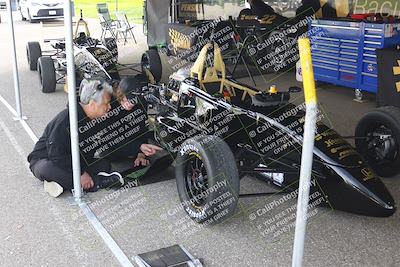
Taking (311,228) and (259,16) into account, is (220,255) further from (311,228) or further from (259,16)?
(259,16)

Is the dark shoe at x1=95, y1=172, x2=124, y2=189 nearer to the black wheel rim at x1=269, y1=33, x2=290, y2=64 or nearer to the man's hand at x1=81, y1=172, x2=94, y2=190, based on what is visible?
the man's hand at x1=81, y1=172, x2=94, y2=190

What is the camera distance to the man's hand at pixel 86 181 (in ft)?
12.4

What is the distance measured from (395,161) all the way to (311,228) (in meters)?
1.22

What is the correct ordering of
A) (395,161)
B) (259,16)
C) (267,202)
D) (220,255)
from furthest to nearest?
(259,16) → (395,161) → (267,202) → (220,255)

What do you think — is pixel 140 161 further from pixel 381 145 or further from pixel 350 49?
pixel 350 49

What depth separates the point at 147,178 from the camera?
4125 mm

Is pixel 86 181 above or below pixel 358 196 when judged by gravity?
below

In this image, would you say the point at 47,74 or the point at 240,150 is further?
the point at 47,74

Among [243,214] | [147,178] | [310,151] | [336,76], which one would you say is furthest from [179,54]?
[310,151]

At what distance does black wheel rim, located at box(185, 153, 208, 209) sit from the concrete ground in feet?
0.56

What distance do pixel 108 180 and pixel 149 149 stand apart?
1.59 feet

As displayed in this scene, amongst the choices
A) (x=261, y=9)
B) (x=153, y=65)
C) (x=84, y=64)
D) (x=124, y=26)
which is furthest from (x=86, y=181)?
(x=124, y=26)

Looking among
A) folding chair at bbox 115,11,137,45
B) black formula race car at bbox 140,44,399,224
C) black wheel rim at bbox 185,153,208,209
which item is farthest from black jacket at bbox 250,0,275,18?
black wheel rim at bbox 185,153,208,209

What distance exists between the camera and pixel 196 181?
3451 millimetres
